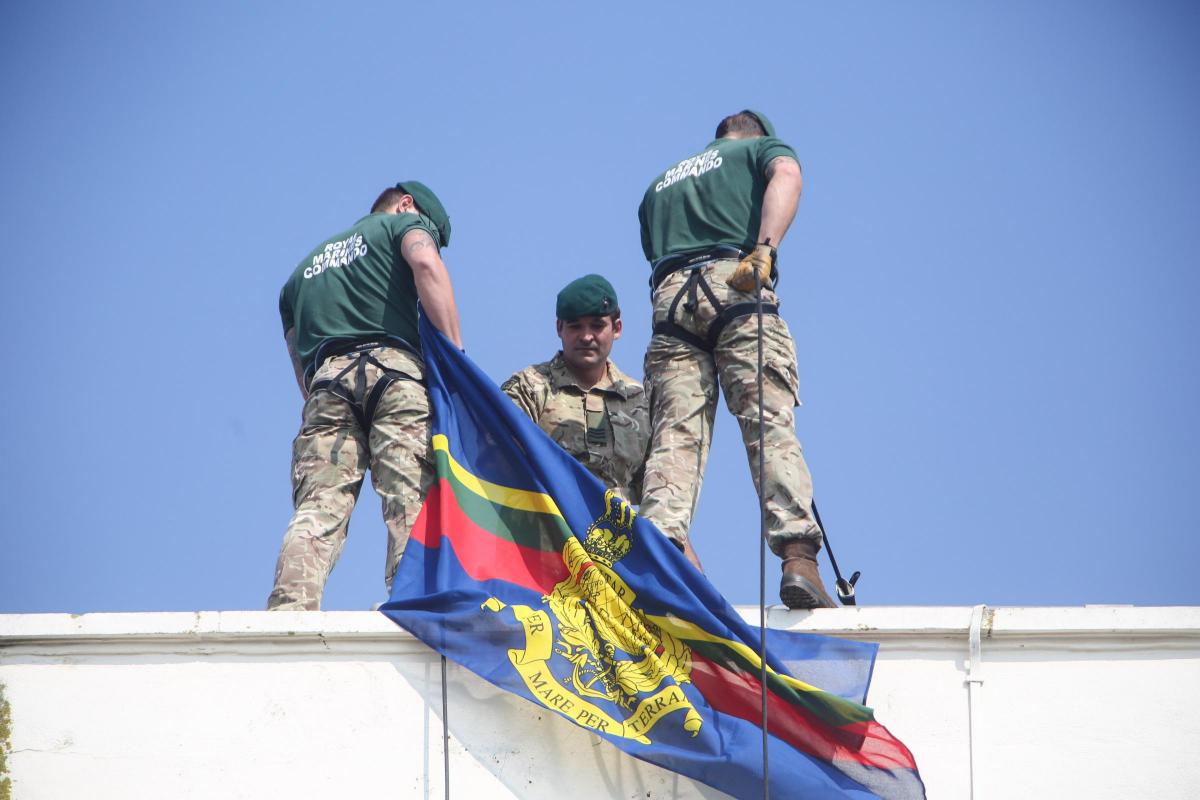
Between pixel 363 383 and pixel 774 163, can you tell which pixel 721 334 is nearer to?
pixel 774 163

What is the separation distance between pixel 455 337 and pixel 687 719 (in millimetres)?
2272

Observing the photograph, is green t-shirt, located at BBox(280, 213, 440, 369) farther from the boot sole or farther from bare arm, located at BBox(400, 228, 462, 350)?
the boot sole

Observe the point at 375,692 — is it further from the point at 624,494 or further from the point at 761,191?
the point at 761,191

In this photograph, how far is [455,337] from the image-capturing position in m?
8.06

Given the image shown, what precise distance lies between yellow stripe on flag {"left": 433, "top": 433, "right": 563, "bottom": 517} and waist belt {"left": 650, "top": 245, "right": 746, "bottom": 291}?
147 centimetres

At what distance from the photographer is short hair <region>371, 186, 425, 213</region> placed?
8.99 meters

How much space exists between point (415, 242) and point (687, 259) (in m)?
1.28

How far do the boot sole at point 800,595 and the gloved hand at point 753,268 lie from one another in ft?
4.51

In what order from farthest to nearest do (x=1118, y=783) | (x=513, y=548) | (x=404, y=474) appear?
(x=404, y=474)
(x=513, y=548)
(x=1118, y=783)


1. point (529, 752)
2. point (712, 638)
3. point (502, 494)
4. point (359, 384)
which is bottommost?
point (529, 752)

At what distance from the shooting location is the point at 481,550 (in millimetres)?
7242

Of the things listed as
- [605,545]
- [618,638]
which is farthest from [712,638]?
[605,545]

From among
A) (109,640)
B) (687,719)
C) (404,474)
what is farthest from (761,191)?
(109,640)

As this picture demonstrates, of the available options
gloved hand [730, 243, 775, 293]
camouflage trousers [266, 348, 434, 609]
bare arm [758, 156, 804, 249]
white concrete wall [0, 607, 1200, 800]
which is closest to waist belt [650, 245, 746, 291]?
bare arm [758, 156, 804, 249]
